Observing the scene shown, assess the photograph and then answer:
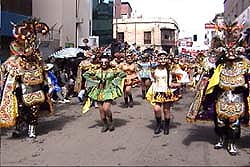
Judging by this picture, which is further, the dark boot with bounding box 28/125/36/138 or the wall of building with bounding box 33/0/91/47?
the wall of building with bounding box 33/0/91/47

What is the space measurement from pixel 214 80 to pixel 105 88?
125 inches

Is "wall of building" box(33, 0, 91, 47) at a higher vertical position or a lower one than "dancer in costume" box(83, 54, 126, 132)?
higher

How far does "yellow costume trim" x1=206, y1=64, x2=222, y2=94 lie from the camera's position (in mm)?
9367

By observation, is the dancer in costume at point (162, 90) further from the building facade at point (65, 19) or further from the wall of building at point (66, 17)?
the wall of building at point (66, 17)

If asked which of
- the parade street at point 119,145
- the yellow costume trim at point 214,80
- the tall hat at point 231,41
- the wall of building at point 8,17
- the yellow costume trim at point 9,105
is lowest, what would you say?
the parade street at point 119,145

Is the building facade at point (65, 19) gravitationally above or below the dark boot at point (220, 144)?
above

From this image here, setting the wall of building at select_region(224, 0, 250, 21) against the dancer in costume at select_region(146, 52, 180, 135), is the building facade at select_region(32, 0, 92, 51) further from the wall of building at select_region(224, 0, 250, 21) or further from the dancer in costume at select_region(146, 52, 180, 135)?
the dancer in costume at select_region(146, 52, 180, 135)

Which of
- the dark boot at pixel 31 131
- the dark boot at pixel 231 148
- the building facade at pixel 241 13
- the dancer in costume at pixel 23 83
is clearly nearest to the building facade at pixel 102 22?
the building facade at pixel 241 13

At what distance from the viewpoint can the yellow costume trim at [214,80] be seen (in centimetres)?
937

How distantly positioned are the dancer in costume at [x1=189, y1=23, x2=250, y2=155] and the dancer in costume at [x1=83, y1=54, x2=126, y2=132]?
2.85 m

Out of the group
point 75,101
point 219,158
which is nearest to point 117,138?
point 219,158

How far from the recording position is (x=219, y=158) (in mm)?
8859

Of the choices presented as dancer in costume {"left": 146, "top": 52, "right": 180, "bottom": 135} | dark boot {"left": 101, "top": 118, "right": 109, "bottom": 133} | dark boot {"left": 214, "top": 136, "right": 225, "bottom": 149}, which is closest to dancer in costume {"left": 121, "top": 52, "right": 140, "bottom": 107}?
dark boot {"left": 101, "top": 118, "right": 109, "bottom": 133}

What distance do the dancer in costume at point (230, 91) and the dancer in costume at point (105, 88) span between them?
285 cm
